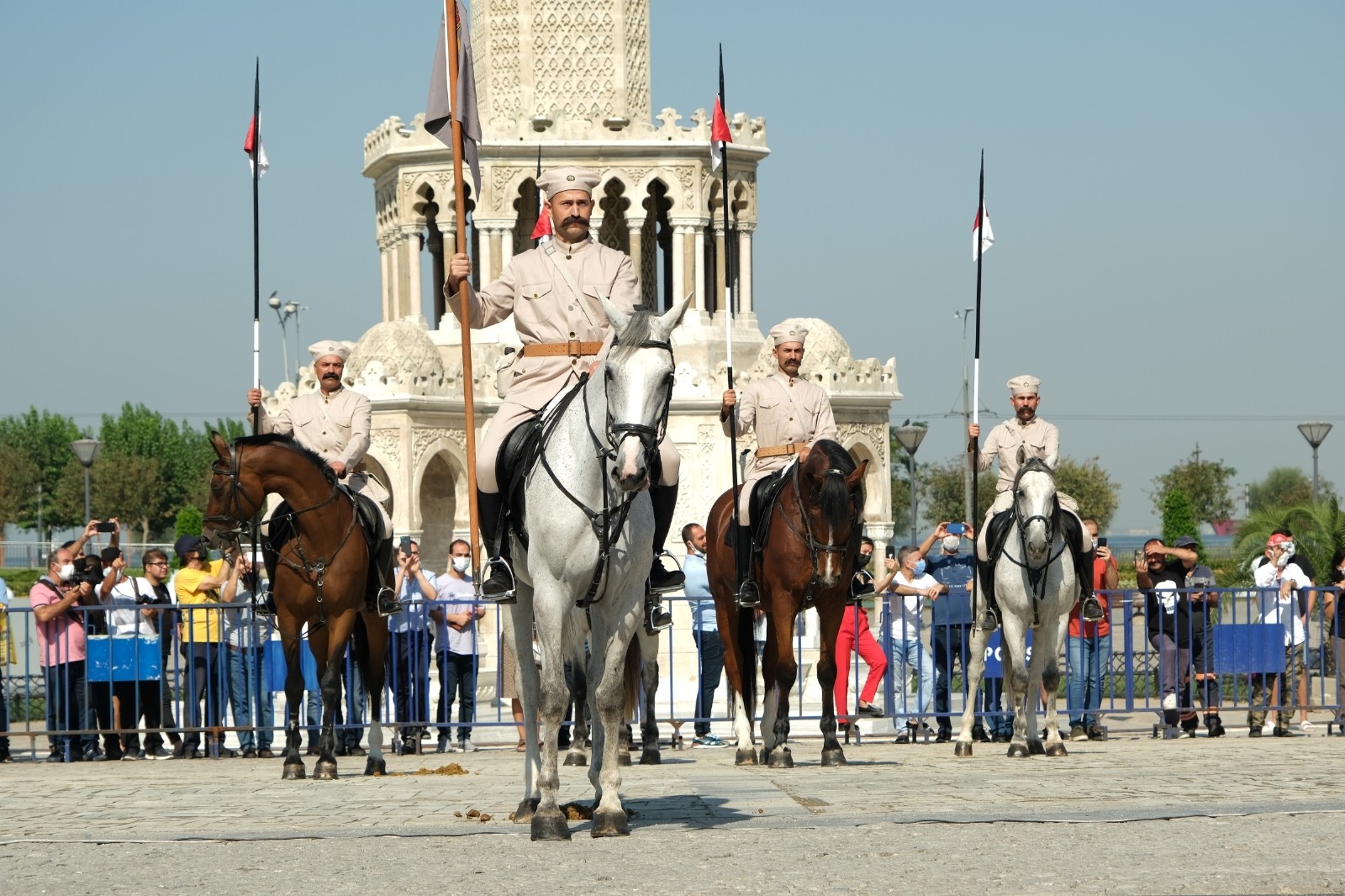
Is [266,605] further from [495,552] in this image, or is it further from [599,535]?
[599,535]

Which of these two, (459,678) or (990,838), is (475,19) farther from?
(990,838)

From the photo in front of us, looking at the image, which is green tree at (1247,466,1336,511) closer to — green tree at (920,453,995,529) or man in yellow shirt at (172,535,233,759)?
green tree at (920,453,995,529)

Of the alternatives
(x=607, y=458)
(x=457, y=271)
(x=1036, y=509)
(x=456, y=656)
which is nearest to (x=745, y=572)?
(x=1036, y=509)

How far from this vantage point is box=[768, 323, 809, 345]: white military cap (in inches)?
595

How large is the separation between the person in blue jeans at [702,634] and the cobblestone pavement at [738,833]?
193 inches

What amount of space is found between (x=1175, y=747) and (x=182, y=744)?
8.10 metres

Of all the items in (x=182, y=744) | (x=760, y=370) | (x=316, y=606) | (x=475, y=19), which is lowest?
(x=182, y=744)

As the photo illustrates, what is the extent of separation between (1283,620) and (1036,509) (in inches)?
199

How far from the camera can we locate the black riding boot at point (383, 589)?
50.1ft

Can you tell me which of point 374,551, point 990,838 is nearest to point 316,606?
point 374,551

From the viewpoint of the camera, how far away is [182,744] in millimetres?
17922

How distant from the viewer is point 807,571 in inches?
563

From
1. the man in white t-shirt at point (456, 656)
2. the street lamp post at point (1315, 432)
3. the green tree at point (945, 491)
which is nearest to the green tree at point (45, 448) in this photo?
the green tree at point (945, 491)

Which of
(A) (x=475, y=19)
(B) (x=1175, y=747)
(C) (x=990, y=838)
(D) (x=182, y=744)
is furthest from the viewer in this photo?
(A) (x=475, y=19)
